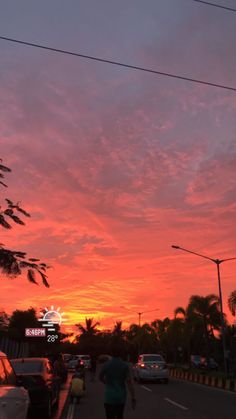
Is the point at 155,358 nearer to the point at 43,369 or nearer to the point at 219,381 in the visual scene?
the point at 219,381

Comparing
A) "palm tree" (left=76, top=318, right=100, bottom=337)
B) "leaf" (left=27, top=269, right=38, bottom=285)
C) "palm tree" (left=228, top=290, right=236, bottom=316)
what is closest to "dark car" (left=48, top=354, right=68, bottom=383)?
"leaf" (left=27, top=269, right=38, bottom=285)

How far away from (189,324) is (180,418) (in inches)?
1861

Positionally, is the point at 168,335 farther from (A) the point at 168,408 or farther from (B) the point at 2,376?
(B) the point at 2,376

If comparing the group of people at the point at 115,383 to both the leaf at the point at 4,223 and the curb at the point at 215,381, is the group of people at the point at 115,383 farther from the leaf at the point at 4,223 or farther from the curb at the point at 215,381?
the curb at the point at 215,381

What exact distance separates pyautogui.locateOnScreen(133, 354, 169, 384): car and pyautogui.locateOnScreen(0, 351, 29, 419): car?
23876 mm

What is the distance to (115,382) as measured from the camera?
8.11 metres

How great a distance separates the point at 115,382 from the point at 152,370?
22994 millimetres

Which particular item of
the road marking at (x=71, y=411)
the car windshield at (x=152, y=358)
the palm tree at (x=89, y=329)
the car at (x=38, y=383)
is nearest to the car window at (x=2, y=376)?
the car at (x=38, y=383)

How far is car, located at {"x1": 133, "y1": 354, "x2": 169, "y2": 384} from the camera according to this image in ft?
98.2

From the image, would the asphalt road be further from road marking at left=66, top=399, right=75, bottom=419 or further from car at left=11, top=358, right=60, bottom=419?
car at left=11, top=358, right=60, bottom=419

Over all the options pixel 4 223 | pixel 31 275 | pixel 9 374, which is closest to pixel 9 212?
pixel 4 223

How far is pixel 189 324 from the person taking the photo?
59.4 m

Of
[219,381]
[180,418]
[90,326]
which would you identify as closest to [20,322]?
[90,326]

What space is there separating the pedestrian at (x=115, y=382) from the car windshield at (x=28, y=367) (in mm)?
5360
